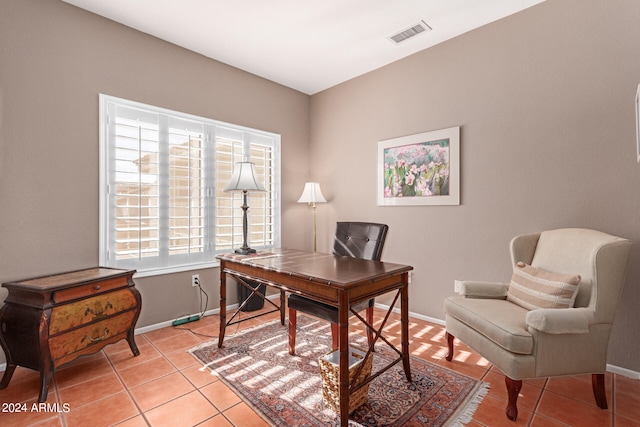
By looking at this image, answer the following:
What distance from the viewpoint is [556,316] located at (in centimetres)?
162

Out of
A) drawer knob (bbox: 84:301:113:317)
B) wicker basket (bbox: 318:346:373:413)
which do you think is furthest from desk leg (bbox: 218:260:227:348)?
wicker basket (bbox: 318:346:373:413)

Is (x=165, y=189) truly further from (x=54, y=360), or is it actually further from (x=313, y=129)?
(x=313, y=129)

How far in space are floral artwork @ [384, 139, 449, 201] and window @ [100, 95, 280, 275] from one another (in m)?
1.63

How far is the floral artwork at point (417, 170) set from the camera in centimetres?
301

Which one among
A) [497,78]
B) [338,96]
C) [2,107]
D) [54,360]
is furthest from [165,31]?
[497,78]

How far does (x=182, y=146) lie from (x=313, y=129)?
6.16 feet

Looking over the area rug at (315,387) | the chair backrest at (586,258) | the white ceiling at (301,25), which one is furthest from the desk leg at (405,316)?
the white ceiling at (301,25)

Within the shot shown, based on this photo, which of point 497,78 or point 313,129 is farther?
point 313,129

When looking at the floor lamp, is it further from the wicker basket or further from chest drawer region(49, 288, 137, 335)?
the wicker basket

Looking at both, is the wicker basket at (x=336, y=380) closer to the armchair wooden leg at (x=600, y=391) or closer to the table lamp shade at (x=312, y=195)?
the armchair wooden leg at (x=600, y=391)

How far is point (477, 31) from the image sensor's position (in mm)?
2779

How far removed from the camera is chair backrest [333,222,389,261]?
239 centimetres

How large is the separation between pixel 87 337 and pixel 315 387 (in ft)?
5.26

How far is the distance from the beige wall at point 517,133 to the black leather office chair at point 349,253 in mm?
943
